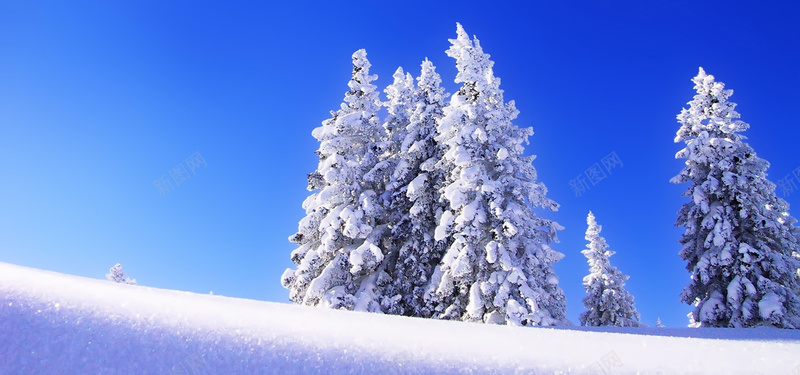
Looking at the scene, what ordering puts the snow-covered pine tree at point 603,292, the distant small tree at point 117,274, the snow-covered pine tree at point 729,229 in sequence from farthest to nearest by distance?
the distant small tree at point 117,274 < the snow-covered pine tree at point 603,292 < the snow-covered pine tree at point 729,229

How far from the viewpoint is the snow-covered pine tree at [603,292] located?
26.4 meters

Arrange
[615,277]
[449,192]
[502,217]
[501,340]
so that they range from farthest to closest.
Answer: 1. [615,277]
2. [449,192]
3. [502,217]
4. [501,340]

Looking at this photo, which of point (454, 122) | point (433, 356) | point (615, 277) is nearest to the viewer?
point (433, 356)

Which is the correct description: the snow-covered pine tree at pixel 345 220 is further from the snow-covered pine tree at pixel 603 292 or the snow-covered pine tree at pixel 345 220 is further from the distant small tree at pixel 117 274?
the distant small tree at pixel 117 274

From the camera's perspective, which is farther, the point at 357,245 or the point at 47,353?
the point at 357,245

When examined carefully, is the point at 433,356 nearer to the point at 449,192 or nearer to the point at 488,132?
the point at 449,192

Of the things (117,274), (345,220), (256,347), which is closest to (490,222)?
(345,220)

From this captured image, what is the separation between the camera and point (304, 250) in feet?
55.8

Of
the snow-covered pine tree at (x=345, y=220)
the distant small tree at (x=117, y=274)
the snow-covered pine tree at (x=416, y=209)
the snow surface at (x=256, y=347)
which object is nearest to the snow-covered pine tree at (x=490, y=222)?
the snow-covered pine tree at (x=416, y=209)

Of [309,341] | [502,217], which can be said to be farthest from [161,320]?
[502,217]

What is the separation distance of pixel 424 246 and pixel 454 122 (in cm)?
542

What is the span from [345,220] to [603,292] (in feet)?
66.2

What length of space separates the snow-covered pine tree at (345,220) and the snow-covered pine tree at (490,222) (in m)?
3.04

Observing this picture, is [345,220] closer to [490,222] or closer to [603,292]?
[490,222]
